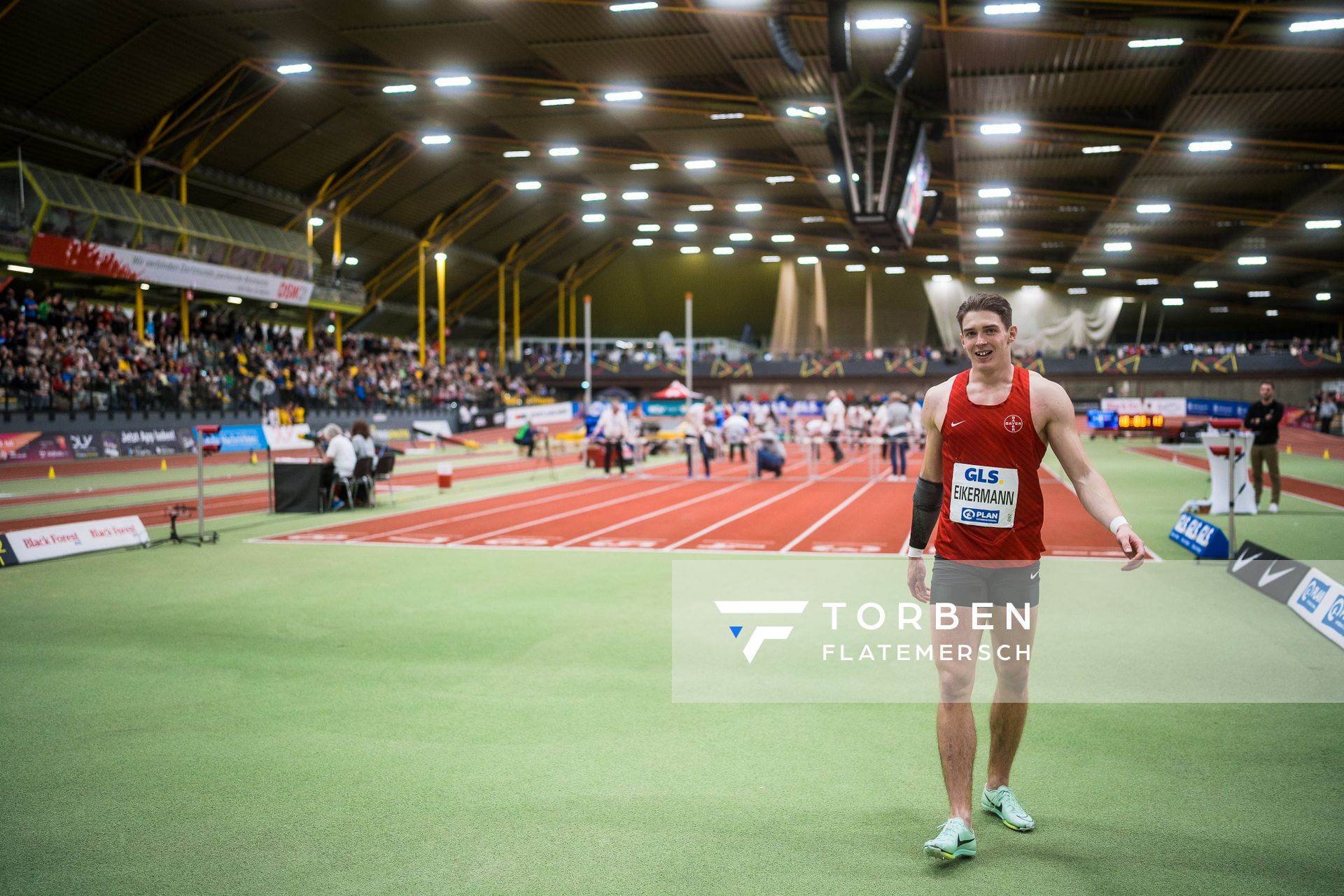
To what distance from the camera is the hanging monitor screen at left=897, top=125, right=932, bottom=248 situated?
20672 mm

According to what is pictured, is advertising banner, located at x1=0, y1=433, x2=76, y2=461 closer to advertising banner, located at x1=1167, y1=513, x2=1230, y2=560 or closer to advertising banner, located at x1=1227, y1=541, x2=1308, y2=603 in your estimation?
advertising banner, located at x1=1167, y1=513, x2=1230, y2=560

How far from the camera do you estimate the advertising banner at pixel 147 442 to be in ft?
85.4

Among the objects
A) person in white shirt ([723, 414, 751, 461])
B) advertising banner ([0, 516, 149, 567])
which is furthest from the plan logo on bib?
person in white shirt ([723, 414, 751, 461])

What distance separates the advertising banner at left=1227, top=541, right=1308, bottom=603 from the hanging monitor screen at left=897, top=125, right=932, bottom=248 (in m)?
12.5

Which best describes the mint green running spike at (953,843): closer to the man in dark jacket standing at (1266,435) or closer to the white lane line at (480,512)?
the white lane line at (480,512)

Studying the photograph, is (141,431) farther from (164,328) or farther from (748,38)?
(748,38)

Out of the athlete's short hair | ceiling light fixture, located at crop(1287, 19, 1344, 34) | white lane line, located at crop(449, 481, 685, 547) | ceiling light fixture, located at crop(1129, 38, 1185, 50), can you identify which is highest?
ceiling light fixture, located at crop(1129, 38, 1185, 50)

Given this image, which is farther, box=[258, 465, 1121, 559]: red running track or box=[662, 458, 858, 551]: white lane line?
box=[662, 458, 858, 551]: white lane line

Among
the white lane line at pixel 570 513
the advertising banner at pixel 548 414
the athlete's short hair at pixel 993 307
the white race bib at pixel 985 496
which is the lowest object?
the white lane line at pixel 570 513

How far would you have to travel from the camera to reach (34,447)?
24.0 m

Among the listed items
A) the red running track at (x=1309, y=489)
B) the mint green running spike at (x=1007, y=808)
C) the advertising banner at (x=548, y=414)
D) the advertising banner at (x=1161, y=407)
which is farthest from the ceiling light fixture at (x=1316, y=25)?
the advertising banner at (x=548, y=414)

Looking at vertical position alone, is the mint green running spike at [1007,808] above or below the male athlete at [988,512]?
below

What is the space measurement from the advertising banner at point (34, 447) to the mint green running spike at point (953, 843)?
78.1ft

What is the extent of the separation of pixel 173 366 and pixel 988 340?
32.3 m
